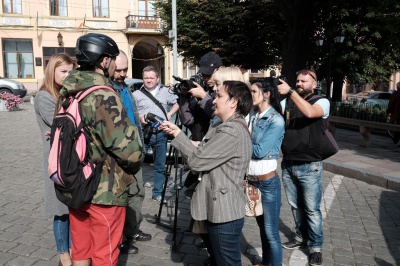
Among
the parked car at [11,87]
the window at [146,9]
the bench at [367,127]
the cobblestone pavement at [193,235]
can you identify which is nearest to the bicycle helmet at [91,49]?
the cobblestone pavement at [193,235]

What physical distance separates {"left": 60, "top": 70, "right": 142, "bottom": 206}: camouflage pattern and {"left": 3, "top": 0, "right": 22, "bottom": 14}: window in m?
29.6

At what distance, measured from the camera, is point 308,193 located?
3.52 m

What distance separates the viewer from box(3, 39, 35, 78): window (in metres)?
27.4

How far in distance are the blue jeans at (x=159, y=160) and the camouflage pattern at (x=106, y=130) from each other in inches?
125

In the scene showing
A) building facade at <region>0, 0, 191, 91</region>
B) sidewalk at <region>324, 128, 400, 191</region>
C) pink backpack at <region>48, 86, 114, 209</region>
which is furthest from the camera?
building facade at <region>0, 0, 191, 91</region>

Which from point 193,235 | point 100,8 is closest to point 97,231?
point 193,235

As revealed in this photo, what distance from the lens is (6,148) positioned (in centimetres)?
895

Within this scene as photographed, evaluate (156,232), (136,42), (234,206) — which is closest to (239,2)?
(136,42)

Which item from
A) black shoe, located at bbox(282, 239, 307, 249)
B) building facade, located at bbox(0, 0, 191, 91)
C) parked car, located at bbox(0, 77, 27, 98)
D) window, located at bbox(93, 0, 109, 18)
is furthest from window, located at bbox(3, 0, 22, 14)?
black shoe, located at bbox(282, 239, 307, 249)

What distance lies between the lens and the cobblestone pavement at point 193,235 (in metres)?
3.66

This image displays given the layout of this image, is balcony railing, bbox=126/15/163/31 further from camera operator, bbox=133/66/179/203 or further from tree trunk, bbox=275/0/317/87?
camera operator, bbox=133/66/179/203

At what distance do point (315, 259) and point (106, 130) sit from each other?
2.55m

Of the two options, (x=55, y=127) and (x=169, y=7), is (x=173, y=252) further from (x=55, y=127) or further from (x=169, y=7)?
(x=169, y=7)

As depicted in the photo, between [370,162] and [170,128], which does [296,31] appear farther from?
[170,128]
